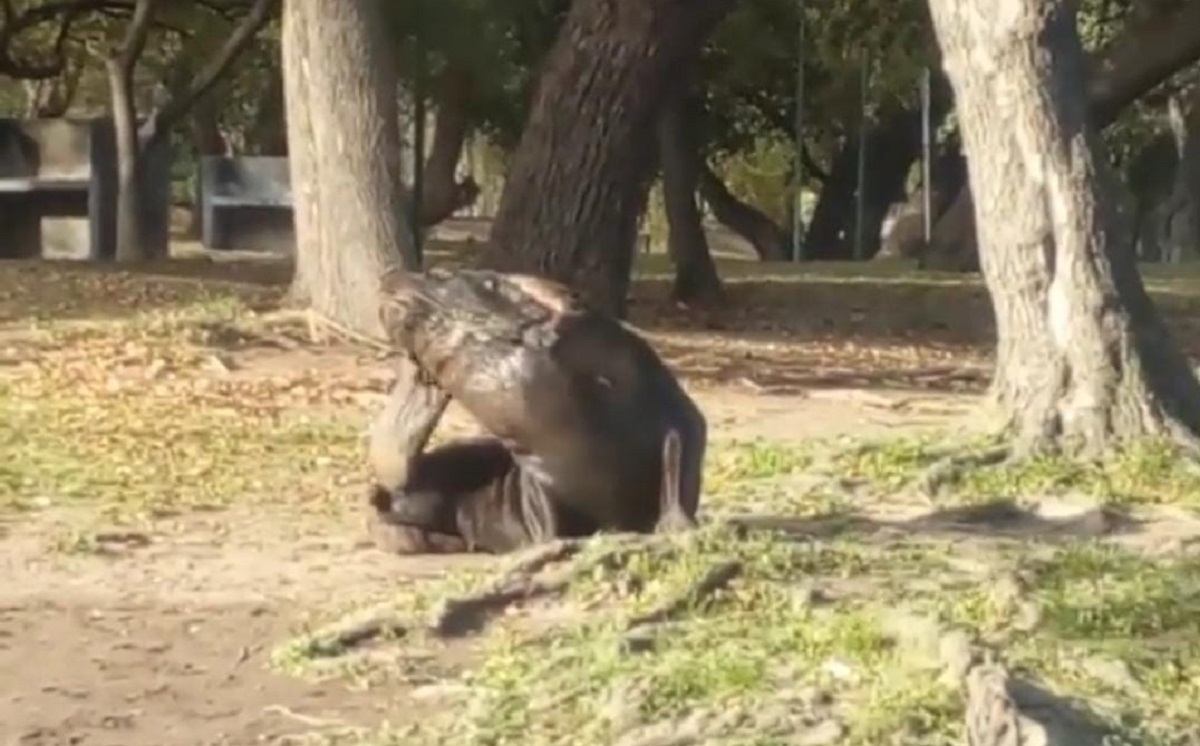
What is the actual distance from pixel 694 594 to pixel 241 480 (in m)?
3.36

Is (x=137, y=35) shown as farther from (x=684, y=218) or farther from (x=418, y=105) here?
(x=684, y=218)

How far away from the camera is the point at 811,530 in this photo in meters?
8.40

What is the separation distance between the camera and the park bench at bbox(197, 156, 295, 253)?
84.2ft

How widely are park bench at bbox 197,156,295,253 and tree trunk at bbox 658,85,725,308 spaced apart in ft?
27.0

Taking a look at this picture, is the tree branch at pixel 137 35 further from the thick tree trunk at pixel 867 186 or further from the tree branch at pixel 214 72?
the thick tree trunk at pixel 867 186

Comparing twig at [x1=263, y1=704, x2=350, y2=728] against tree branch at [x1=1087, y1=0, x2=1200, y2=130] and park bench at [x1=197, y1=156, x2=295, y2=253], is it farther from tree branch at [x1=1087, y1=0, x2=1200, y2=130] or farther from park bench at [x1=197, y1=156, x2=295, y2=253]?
park bench at [x1=197, y1=156, x2=295, y2=253]

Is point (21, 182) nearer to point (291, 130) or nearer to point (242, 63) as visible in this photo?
point (242, 63)

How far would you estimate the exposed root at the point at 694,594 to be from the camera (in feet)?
22.0

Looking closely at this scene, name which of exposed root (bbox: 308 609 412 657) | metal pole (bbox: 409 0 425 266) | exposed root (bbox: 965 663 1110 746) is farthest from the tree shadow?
metal pole (bbox: 409 0 425 266)

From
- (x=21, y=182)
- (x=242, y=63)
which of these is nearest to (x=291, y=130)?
(x=21, y=182)

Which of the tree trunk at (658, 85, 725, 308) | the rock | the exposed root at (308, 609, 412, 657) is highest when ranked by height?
the tree trunk at (658, 85, 725, 308)

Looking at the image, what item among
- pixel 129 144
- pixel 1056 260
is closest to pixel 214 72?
pixel 129 144

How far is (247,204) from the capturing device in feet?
85.2

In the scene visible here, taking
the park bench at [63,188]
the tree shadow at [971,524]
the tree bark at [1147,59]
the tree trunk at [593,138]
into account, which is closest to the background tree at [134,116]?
the park bench at [63,188]
